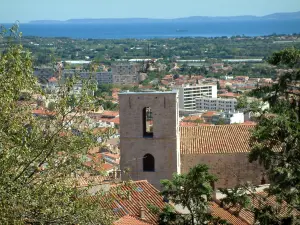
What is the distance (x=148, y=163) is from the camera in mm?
17250

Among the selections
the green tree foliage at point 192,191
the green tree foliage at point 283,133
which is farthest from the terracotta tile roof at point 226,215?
the green tree foliage at point 283,133

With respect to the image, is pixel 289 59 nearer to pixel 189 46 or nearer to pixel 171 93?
pixel 171 93

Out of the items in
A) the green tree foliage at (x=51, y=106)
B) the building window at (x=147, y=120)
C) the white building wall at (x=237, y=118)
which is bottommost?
the white building wall at (x=237, y=118)

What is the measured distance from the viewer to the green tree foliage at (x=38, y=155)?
7285 millimetres

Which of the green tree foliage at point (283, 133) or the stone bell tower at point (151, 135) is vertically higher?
the green tree foliage at point (283, 133)

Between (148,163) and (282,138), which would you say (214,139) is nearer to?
(148,163)

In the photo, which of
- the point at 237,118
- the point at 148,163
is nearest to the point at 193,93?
the point at 237,118

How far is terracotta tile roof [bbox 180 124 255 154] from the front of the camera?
695 inches

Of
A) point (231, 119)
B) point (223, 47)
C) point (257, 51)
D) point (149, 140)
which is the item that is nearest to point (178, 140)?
point (149, 140)

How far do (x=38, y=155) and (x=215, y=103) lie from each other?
7725 cm

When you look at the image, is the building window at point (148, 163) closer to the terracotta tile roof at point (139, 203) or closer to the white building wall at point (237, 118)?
the terracotta tile roof at point (139, 203)

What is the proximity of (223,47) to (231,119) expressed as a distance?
124280 mm

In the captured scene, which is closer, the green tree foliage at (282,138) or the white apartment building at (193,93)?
the green tree foliage at (282,138)

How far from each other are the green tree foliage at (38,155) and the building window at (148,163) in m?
8.95
